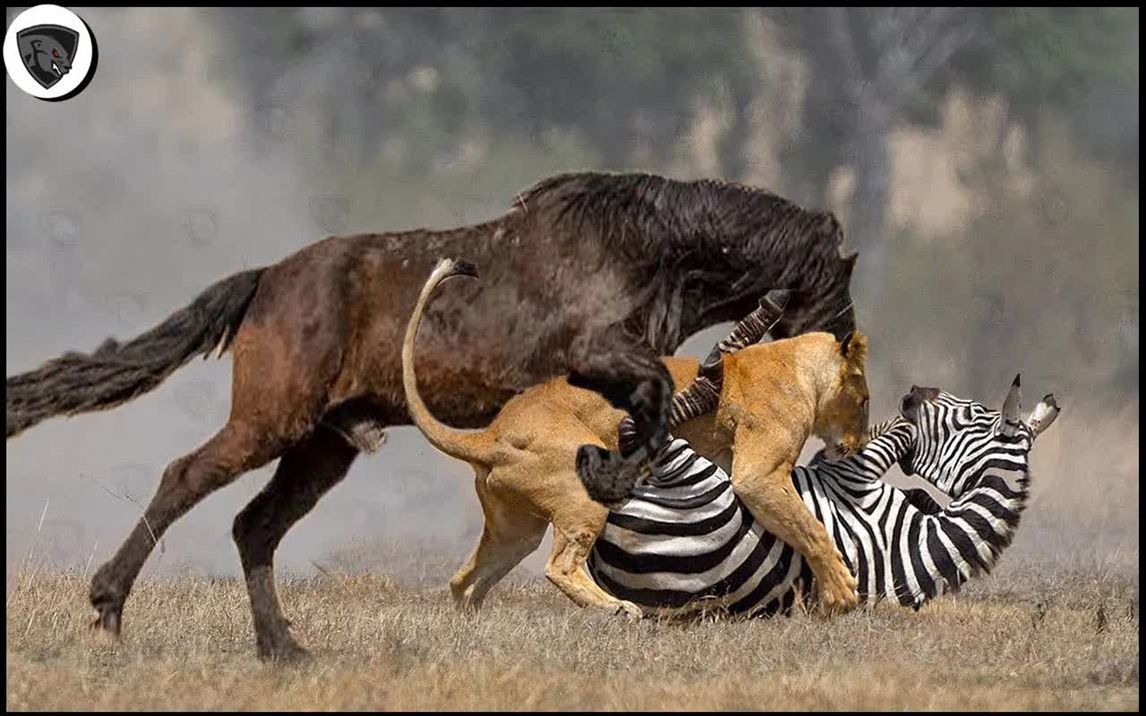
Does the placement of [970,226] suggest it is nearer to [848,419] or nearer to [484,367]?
[848,419]

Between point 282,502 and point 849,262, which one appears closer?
point 282,502

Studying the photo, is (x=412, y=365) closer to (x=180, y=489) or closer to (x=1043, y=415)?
(x=180, y=489)

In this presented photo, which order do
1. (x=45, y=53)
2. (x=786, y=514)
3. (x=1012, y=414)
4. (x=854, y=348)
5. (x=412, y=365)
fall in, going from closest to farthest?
(x=412, y=365) < (x=786, y=514) < (x=45, y=53) < (x=854, y=348) < (x=1012, y=414)

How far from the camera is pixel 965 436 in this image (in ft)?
28.4

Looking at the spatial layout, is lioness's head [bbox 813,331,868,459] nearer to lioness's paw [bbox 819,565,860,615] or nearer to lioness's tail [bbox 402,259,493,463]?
lioness's paw [bbox 819,565,860,615]


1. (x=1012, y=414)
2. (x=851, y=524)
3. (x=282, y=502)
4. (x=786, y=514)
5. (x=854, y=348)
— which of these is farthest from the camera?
(x=1012, y=414)

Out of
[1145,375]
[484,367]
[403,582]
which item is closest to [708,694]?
[484,367]

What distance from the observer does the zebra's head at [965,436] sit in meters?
8.59

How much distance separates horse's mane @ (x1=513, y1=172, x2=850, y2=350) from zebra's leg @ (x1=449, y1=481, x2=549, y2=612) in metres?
1.28

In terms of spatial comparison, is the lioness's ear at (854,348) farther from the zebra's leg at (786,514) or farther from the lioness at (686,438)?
the zebra's leg at (786,514)

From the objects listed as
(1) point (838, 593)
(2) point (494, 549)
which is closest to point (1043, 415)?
(1) point (838, 593)

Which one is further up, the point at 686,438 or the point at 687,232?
the point at 687,232

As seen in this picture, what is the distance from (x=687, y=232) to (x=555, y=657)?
172 centimetres

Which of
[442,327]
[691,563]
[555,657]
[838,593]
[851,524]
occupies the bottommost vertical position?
[555,657]
